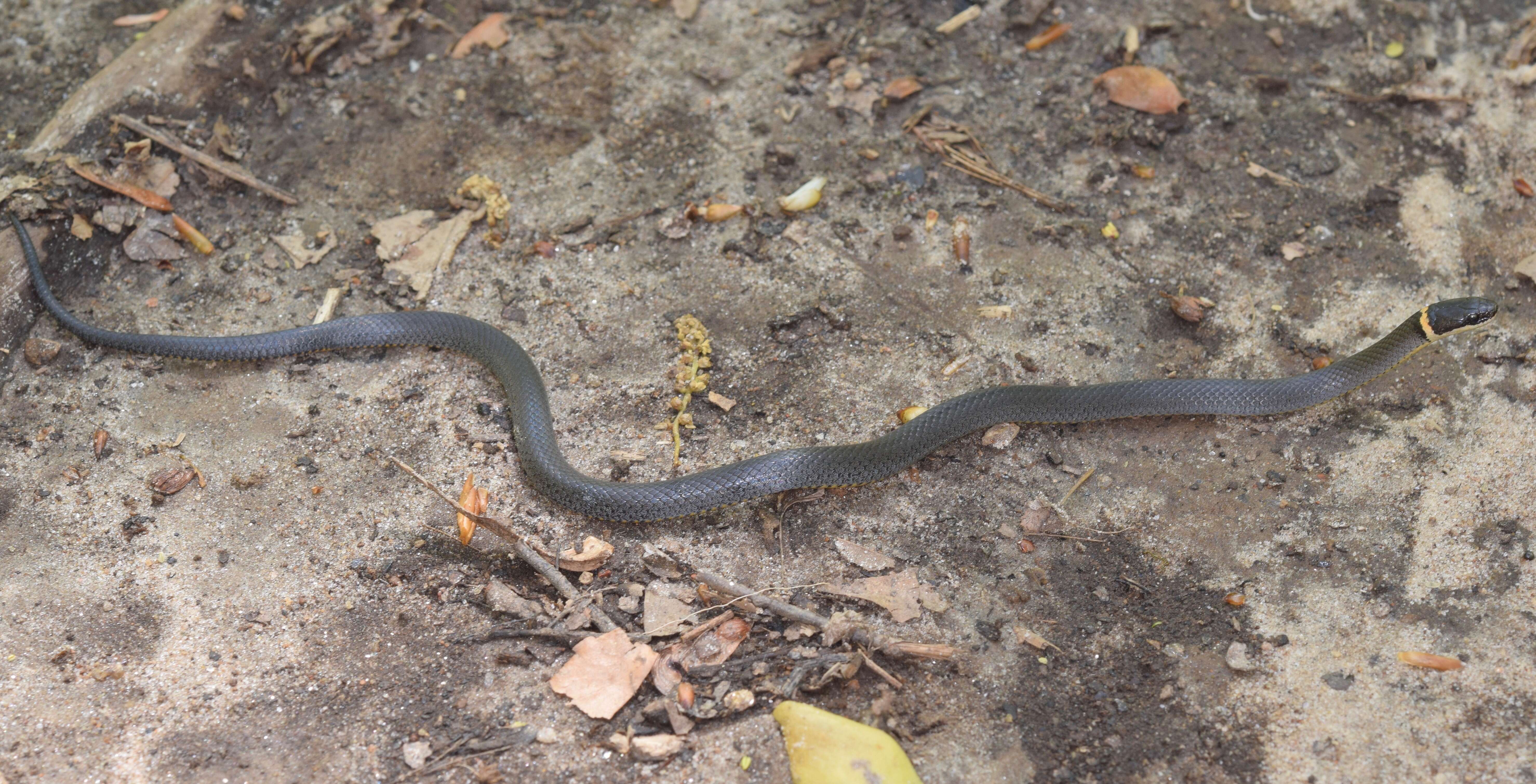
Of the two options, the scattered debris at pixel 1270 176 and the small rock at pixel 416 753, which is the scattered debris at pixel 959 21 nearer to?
the scattered debris at pixel 1270 176

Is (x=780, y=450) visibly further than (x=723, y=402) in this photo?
No

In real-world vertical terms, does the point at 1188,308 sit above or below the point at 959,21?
below

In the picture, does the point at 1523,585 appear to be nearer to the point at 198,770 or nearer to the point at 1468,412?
the point at 1468,412

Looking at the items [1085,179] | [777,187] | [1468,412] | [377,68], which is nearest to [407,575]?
[777,187]

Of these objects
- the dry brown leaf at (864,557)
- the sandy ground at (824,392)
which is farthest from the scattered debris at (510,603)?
the dry brown leaf at (864,557)

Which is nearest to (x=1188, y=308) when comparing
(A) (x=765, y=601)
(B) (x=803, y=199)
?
(B) (x=803, y=199)

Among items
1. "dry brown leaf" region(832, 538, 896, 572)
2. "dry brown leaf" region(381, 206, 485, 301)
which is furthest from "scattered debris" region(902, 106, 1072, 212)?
"dry brown leaf" region(381, 206, 485, 301)

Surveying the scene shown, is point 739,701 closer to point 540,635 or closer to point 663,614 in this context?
point 663,614
